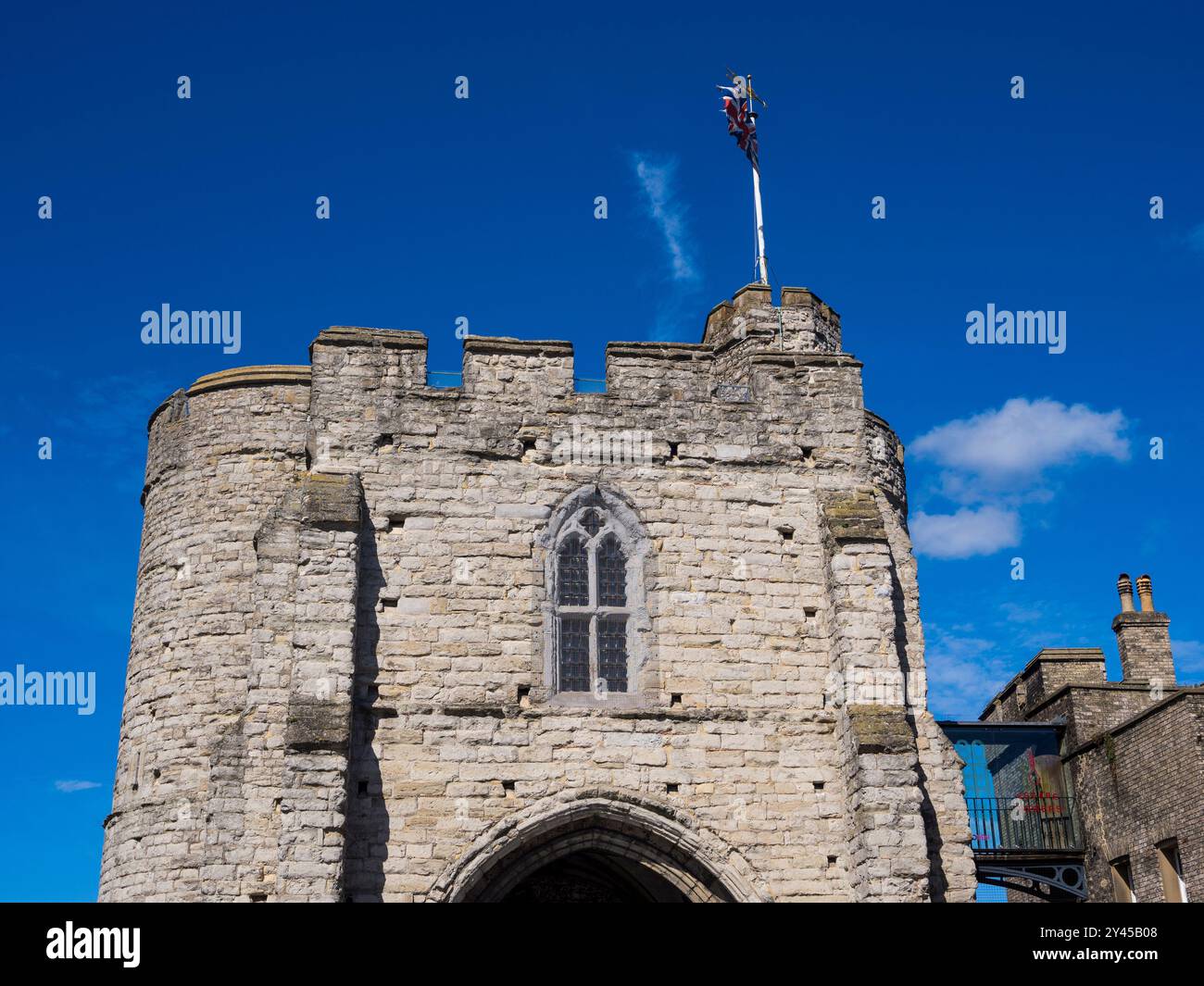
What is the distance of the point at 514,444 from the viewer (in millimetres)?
15156

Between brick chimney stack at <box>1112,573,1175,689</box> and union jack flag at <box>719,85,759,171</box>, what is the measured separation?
10441 mm

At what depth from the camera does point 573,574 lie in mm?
14844

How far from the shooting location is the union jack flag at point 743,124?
2222 cm

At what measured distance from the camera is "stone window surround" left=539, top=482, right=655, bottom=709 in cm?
1430

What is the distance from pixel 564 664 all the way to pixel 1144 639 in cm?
1393

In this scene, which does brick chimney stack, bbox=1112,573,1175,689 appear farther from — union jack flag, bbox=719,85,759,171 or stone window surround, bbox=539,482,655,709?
stone window surround, bbox=539,482,655,709

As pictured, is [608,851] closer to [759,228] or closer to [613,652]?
[613,652]

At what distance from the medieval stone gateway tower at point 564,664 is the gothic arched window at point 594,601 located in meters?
0.03

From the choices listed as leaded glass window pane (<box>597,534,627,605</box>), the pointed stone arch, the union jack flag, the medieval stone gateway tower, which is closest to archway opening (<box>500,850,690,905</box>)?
the medieval stone gateway tower

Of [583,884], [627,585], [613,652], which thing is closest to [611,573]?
[627,585]

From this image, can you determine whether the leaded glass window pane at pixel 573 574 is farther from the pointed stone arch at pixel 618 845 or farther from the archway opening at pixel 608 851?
the archway opening at pixel 608 851

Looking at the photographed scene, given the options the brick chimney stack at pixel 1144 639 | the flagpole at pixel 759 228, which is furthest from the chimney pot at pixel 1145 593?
the flagpole at pixel 759 228
